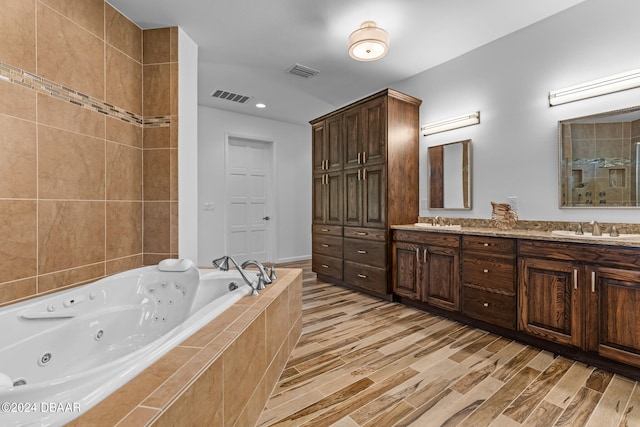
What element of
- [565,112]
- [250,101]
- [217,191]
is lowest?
[217,191]

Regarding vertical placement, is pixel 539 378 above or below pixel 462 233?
below

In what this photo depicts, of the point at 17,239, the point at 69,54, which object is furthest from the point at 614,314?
the point at 69,54

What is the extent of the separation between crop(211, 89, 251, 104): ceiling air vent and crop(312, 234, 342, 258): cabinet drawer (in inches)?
87.6

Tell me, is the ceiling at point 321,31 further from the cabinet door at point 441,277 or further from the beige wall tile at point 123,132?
the cabinet door at point 441,277

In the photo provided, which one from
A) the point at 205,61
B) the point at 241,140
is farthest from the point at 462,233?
the point at 241,140

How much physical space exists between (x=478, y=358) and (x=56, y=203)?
295cm

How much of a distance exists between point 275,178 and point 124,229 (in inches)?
122

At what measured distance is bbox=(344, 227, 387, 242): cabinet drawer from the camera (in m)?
3.22

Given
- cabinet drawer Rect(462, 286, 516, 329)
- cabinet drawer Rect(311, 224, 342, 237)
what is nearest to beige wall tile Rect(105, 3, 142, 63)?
cabinet drawer Rect(311, 224, 342, 237)

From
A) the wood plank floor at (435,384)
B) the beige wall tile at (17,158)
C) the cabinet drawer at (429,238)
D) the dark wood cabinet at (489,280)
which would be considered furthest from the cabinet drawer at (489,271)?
the beige wall tile at (17,158)

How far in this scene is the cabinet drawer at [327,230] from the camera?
149 inches

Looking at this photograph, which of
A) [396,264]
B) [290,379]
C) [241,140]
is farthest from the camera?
[241,140]

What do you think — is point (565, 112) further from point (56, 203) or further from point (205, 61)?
point (56, 203)

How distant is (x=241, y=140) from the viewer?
5098 mm
